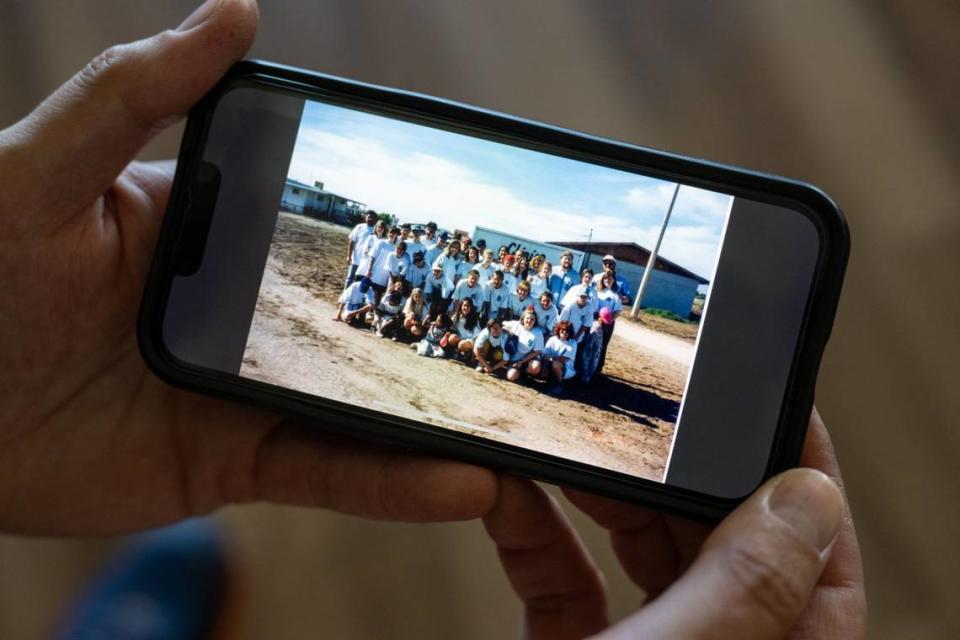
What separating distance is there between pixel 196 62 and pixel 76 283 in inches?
5.8

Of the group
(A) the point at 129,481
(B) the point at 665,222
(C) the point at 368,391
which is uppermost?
(B) the point at 665,222

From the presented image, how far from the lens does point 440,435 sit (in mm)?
385

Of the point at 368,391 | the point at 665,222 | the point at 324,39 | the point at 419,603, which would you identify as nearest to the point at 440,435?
the point at 368,391

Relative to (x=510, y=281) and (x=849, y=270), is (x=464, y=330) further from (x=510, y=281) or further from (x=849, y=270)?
(x=849, y=270)

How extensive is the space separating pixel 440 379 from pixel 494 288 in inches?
2.3

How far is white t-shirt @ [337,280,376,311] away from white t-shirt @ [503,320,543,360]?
3.0 inches

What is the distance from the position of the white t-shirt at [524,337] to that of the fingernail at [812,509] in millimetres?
137

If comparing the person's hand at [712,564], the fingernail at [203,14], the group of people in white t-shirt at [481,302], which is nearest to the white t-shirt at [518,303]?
the group of people in white t-shirt at [481,302]

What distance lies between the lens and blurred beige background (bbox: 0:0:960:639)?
0.58m

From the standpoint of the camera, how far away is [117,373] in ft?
1.45

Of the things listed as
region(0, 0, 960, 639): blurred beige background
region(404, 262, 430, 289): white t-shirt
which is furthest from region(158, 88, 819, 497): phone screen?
region(0, 0, 960, 639): blurred beige background

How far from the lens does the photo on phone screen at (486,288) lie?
0.37 m

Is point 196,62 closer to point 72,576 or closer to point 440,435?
point 440,435

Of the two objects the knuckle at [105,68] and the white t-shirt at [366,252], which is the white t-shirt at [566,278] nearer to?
the white t-shirt at [366,252]
